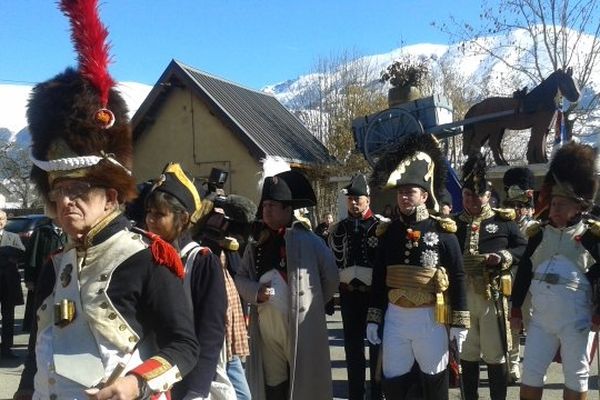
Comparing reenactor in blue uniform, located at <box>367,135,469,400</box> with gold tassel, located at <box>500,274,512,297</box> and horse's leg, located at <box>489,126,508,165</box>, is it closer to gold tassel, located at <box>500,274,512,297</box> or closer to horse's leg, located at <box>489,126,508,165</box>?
gold tassel, located at <box>500,274,512,297</box>

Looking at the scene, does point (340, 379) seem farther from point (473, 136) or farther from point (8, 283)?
point (473, 136)

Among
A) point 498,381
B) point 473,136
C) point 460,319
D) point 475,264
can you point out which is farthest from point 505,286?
point 473,136

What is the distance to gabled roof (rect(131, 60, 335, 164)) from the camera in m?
21.4

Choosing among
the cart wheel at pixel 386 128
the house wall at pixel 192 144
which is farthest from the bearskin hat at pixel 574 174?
the house wall at pixel 192 144

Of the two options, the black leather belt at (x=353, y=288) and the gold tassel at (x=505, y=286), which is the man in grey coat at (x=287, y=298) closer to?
the black leather belt at (x=353, y=288)

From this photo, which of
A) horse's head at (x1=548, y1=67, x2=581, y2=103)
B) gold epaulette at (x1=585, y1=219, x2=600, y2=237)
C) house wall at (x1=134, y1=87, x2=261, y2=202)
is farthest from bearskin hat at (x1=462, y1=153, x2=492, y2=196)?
house wall at (x1=134, y1=87, x2=261, y2=202)

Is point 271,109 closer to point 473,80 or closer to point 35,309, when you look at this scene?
point 473,80

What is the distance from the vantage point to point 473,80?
122 ft

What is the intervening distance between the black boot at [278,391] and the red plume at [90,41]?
3148mm

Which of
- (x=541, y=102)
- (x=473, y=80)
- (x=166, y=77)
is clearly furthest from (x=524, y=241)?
(x=473, y=80)

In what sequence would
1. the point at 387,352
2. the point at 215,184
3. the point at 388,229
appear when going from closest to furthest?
the point at 387,352
the point at 388,229
the point at 215,184

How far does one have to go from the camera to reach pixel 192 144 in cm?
2231

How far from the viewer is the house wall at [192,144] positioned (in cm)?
2167

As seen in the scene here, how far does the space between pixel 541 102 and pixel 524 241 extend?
8.45 meters
